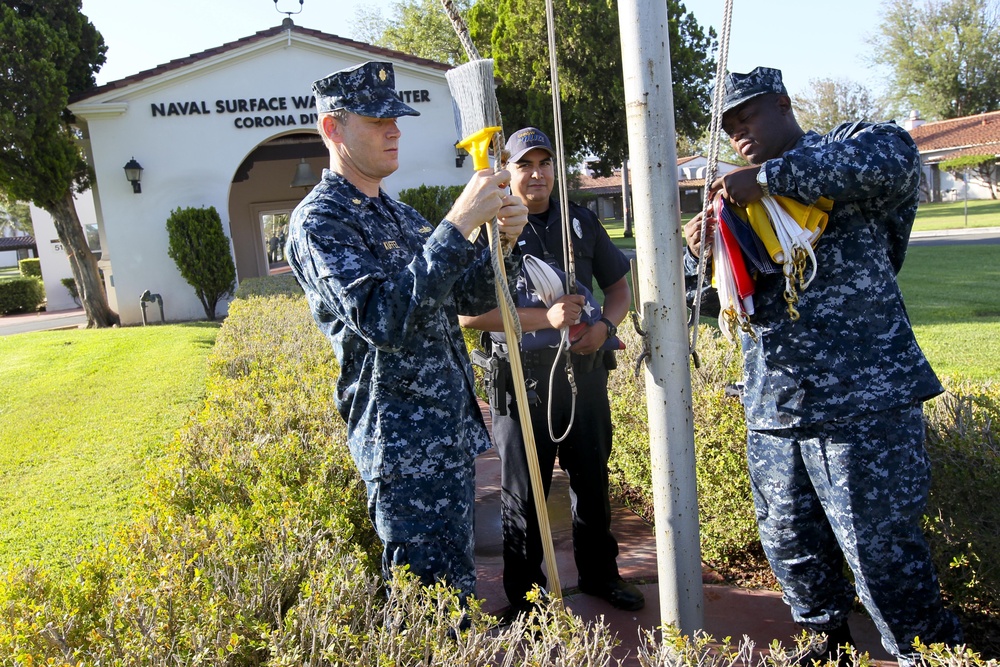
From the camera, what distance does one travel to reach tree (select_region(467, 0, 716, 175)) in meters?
20.6

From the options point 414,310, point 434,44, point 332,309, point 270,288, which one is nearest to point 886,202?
point 414,310

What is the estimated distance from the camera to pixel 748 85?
2305mm

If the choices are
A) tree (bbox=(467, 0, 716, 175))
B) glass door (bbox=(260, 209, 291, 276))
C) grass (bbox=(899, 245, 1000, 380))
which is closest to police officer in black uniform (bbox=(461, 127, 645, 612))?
grass (bbox=(899, 245, 1000, 380))

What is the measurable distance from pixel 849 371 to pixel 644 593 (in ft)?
5.05

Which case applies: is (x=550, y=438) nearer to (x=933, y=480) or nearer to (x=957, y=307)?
(x=933, y=480)

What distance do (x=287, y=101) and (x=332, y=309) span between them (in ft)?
45.8

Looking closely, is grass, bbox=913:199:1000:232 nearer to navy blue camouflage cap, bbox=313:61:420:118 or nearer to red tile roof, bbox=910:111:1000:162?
red tile roof, bbox=910:111:1000:162

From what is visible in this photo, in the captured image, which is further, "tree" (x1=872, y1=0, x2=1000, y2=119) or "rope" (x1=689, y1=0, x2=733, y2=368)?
"tree" (x1=872, y1=0, x2=1000, y2=119)

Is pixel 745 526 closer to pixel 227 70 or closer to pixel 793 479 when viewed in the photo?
pixel 793 479

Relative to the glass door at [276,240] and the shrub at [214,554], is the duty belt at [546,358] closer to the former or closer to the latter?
the shrub at [214,554]

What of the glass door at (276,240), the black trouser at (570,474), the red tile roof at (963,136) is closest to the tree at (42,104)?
the black trouser at (570,474)

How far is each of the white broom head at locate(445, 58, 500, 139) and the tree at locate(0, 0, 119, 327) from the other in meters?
13.5

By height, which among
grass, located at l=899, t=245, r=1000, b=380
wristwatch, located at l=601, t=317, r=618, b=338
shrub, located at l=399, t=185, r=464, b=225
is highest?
shrub, located at l=399, t=185, r=464, b=225

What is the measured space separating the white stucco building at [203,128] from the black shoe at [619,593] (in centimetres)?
1228
